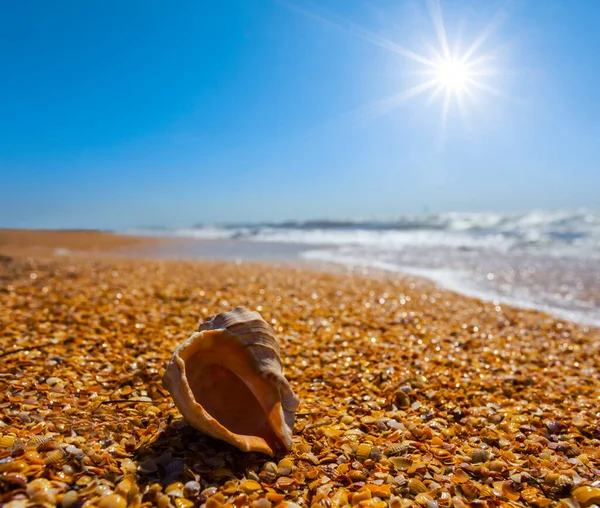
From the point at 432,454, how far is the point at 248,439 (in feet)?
4.35

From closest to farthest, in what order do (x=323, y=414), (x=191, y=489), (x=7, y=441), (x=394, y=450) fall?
(x=191, y=489), (x=7, y=441), (x=394, y=450), (x=323, y=414)

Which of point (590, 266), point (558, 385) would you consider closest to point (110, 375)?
point (558, 385)

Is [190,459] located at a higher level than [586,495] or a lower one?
higher

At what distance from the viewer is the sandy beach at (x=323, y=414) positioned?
2359 mm

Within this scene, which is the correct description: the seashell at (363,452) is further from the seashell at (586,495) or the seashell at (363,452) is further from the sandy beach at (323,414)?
the seashell at (586,495)

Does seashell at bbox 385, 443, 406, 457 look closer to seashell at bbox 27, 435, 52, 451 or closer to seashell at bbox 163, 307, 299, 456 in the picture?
seashell at bbox 163, 307, 299, 456

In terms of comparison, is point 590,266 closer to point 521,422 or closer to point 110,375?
point 521,422

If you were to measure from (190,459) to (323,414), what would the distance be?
1.20 m

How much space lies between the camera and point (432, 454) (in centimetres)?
284

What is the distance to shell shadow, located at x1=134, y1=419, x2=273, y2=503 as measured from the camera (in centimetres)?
236

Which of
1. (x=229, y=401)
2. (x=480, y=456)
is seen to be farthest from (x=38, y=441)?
(x=480, y=456)

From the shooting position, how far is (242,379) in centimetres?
287

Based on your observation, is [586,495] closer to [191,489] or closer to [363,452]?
[363,452]

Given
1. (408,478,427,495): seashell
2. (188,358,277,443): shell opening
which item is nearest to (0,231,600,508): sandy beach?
(408,478,427,495): seashell
